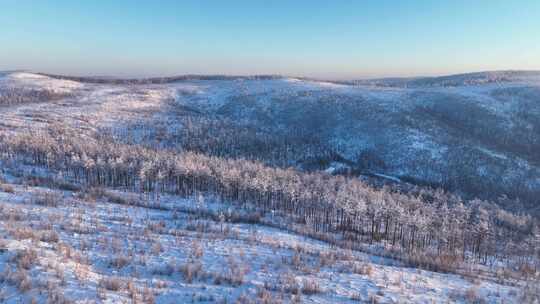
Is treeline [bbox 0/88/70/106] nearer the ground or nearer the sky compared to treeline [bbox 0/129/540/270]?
nearer the sky

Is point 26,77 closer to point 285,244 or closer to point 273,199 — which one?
point 273,199

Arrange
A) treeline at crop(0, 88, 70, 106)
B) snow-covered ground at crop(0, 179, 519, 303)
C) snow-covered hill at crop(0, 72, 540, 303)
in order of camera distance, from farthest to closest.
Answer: treeline at crop(0, 88, 70, 106)
snow-covered hill at crop(0, 72, 540, 303)
snow-covered ground at crop(0, 179, 519, 303)

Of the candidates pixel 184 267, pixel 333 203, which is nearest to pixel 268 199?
pixel 333 203

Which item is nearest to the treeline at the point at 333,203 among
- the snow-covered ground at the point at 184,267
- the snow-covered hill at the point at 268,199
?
the snow-covered hill at the point at 268,199

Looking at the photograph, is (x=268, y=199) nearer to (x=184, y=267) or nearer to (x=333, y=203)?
(x=333, y=203)

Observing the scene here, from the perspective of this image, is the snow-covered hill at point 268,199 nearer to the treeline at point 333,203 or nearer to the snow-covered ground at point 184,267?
the snow-covered ground at point 184,267

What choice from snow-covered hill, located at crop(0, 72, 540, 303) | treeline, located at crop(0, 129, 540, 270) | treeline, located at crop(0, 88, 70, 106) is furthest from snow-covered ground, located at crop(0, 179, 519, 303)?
treeline, located at crop(0, 88, 70, 106)

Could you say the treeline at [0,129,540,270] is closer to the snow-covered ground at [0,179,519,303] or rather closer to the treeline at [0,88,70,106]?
the snow-covered ground at [0,179,519,303]

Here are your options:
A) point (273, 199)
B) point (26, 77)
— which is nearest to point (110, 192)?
point (273, 199)
